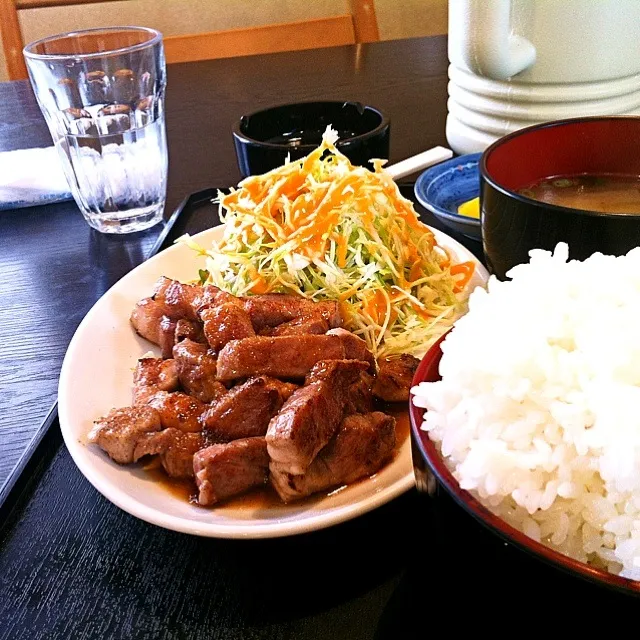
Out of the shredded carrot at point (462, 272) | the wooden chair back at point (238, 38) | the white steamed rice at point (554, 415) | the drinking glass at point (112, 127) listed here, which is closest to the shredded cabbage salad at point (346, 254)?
the shredded carrot at point (462, 272)

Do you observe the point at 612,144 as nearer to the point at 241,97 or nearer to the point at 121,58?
the point at 121,58

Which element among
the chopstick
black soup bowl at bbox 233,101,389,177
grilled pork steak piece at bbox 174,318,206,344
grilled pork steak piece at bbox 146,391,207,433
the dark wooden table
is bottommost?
the dark wooden table

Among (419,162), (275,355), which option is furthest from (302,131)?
(275,355)

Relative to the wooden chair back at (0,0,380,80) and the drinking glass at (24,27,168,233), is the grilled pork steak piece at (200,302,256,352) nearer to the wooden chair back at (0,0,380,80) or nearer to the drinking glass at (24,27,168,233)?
the drinking glass at (24,27,168,233)

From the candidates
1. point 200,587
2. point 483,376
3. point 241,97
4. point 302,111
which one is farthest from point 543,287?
point 241,97

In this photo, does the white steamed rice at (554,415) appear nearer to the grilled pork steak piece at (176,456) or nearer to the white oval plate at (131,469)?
the white oval plate at (131,469)

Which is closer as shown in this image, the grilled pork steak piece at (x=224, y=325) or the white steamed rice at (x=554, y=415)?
the white steamed rice at (x=554, y=415)

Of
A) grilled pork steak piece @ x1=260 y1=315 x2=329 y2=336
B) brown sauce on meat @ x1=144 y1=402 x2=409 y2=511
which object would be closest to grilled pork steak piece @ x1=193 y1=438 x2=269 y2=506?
brown sauce on meat @ x1=144 y1=402 x2=409 y2=511
